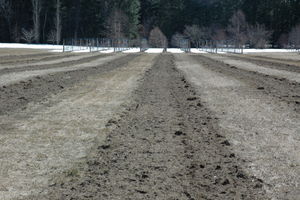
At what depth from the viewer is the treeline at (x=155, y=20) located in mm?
90500

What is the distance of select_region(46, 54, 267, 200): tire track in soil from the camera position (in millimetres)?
5227

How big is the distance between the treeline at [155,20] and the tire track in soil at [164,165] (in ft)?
252

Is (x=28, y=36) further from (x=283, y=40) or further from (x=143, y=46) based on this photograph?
(x=283, y=40)

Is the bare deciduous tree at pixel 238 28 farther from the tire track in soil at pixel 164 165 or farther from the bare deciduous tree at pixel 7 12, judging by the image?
the tire track in soil at pixel 164 165

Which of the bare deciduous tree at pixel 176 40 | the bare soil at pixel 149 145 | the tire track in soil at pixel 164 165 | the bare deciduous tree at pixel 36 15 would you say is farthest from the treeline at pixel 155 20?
the tire track in soil at pixel 164 165

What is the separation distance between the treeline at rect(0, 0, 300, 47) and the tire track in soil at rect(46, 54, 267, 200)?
252 ft

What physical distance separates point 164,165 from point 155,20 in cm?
11047

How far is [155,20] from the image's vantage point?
115 m

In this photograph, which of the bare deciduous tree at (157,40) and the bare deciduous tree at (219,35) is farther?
the bare deciduous tree at (219,35)

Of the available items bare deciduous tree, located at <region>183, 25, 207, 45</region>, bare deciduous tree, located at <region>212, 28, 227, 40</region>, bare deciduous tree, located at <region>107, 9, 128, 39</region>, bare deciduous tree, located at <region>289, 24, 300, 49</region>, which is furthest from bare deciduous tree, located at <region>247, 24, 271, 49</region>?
bare deciduous tree, located at <region>107, 9, 128, 39</region>

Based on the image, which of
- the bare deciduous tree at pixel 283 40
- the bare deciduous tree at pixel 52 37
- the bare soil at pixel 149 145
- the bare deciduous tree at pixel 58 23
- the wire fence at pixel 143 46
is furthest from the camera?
the bare deciduous tree at pixel 283 40

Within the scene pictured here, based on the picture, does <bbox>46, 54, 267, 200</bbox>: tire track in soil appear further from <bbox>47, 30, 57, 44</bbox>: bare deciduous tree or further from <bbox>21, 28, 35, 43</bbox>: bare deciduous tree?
<bbox>47, 30, 57, 44</bbox>: bare deciduous tree

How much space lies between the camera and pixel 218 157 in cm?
671

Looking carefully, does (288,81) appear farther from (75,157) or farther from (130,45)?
(130,45)
